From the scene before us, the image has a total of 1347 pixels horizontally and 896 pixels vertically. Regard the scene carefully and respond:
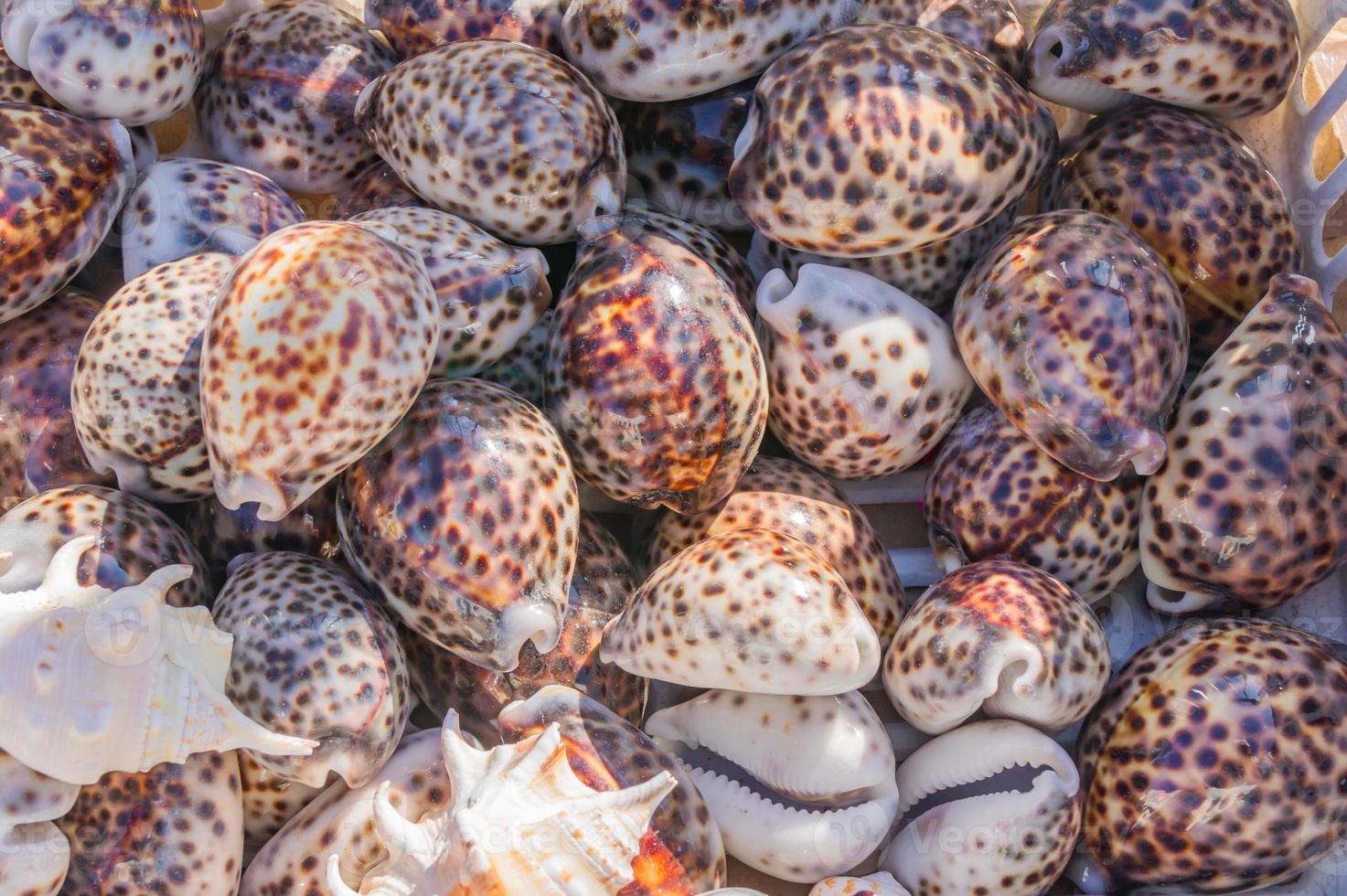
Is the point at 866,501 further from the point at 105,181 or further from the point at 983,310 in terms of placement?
the point at 105,181

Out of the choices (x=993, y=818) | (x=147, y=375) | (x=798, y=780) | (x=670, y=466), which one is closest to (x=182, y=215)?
(x=147, y=375)

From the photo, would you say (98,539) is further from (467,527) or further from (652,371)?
(652,371)

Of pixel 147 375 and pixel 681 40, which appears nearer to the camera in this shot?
pixel 147 375

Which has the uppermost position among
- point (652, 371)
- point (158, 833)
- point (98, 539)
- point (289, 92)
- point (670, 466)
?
point (289, 92)

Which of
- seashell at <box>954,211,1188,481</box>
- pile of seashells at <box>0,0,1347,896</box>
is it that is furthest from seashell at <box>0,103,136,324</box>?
seashell at <box>954,211,1188,481</box>

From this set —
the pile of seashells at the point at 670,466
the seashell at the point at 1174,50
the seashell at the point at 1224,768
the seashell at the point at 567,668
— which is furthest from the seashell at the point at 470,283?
the seashell at the point at 1224,768

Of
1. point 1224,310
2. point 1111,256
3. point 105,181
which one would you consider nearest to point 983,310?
point 1111,256
